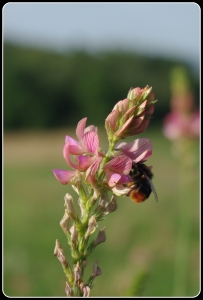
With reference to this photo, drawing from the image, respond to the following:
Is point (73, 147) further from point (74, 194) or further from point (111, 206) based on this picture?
point (74, 194)

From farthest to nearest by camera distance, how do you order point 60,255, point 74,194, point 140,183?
point 74,194, point 140,183, point 60,255

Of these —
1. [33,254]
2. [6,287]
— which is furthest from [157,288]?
[33,254]

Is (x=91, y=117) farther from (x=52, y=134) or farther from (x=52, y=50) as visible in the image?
(x=52, y=50)

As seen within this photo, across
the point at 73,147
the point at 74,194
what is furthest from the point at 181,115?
the point at 74,194

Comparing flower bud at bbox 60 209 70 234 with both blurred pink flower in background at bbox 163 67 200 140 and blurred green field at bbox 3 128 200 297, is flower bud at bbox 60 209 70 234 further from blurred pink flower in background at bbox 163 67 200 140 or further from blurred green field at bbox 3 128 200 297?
blurred pink flower in background at bbox 163 67 200 140

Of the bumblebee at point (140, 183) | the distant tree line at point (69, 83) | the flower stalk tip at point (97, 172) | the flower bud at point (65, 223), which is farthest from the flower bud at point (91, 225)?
the distant tree line at point (69, 83)

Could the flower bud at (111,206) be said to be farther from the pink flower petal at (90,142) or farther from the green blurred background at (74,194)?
the green blurred background at (74,194)

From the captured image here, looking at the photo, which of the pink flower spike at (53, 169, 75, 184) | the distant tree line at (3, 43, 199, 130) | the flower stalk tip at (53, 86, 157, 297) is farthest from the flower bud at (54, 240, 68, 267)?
the distant tree line at (3, 43, 199, 130)
